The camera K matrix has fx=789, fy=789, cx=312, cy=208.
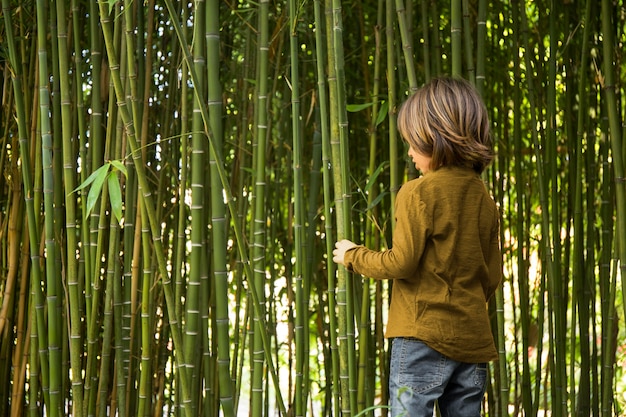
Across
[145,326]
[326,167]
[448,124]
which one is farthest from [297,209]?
[145,326]

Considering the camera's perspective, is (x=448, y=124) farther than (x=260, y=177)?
No

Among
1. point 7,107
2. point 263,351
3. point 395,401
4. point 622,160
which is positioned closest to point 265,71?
point 263,351

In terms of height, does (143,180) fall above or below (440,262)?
above

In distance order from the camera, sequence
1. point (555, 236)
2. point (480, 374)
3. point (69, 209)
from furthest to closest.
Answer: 1. point (555, 236)
2. point (69, 209)
3. point (480, 374)

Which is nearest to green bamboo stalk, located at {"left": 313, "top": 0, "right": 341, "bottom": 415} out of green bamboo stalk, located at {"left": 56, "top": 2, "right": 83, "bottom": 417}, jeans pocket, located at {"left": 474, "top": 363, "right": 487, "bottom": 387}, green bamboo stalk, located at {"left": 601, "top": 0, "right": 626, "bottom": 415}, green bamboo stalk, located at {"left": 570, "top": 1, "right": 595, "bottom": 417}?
jeans pocket, located at {"left": 474, "top": 363, "right": 487, "bottom": 387}

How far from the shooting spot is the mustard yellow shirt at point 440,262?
1.31 meters

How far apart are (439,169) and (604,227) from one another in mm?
896

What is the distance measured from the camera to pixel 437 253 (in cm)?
133

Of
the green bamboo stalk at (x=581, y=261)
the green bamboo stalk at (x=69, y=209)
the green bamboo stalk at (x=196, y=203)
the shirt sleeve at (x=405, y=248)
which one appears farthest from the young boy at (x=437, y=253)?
the green bamboo stalk at (x=581, y=261)

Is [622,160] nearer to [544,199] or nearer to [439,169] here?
[544,199]

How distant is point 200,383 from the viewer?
84.3 inches

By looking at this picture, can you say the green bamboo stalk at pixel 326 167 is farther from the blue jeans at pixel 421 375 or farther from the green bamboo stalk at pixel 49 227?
the green bamboo stalk at pixel 49 227

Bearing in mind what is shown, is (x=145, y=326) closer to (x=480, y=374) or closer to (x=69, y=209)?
(x=69, y=209)

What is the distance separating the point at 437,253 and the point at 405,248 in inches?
2.8
